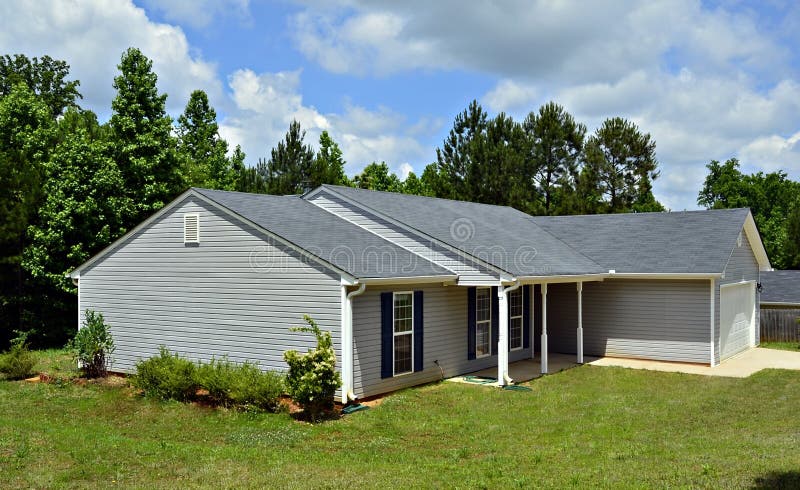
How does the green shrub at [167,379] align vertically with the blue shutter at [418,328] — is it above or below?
below

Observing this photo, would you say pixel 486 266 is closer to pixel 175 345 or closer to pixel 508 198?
pixel 175 345

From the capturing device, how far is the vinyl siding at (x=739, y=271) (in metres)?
19.3

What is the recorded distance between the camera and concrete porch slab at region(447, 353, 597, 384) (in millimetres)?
16641

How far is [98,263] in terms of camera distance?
18.1 meters

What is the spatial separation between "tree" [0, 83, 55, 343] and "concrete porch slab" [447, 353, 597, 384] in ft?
54.2

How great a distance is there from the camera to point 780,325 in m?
25.4

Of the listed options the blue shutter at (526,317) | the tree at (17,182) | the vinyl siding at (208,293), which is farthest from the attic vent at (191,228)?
the tree at (17,182)

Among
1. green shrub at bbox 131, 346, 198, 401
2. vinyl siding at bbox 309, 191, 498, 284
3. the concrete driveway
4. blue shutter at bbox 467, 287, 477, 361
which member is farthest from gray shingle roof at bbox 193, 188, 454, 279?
the concrete driveway

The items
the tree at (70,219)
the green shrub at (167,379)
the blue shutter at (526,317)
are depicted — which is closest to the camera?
the green shrub at (167,379)

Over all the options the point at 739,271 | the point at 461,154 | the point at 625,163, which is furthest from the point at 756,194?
the point at 739,271

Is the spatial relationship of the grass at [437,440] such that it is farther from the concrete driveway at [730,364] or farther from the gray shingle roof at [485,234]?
the gray shingle roof at [485,234]

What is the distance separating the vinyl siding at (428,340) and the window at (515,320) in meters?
1.49

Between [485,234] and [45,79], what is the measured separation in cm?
3784

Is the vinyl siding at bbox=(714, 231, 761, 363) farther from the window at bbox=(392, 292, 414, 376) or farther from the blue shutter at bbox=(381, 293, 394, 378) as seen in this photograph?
the blue shutter at bbox=(381, 293, 394, 378)
